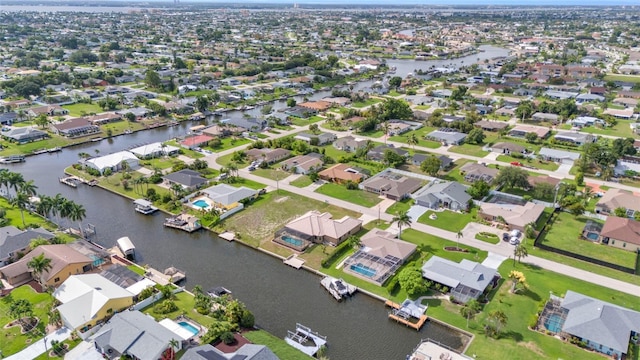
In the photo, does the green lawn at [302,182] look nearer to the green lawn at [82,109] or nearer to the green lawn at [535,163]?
the green lawn at [535,163]

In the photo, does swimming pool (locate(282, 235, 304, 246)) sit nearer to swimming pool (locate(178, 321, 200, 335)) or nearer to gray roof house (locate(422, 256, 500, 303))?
gray roof house (locate(422, 256, 500, 303))

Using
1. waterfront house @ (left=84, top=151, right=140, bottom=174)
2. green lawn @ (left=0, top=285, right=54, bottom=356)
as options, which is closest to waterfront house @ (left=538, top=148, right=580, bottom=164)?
waterfront house @ (left=84, top=151, right=140, bottom=174)

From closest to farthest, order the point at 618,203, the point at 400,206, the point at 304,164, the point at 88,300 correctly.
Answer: the point at 88,300
the point at 618,203
the point at 400,206
the point at 304,164

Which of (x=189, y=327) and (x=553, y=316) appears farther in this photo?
(x=553, y=316)

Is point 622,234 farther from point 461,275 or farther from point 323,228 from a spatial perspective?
point 323,228

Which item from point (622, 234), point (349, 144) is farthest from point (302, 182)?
point (622, 234)
